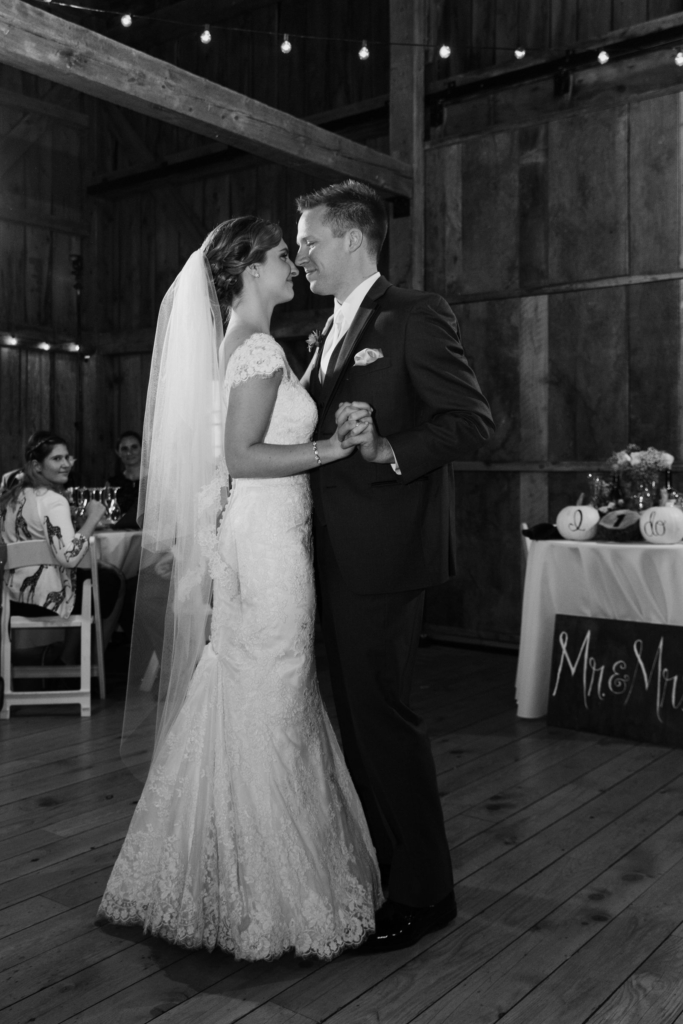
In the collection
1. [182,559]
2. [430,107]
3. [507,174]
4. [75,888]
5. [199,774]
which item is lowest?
[75,888]

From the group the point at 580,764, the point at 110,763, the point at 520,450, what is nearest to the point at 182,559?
the point at 110,763

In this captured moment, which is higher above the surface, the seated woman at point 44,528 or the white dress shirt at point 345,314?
the white dress shirt at point 345,314

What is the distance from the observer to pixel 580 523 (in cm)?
462

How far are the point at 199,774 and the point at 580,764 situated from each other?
202 centimetres

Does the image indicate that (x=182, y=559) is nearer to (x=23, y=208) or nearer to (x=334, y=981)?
(x=334, y=981)

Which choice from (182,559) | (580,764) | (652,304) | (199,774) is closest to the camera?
(199,774)

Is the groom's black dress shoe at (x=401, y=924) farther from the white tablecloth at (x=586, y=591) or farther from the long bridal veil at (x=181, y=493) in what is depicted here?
the white tablecloth at (x=586, y=591)

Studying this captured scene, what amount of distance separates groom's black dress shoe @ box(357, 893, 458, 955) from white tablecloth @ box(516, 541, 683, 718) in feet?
7.22

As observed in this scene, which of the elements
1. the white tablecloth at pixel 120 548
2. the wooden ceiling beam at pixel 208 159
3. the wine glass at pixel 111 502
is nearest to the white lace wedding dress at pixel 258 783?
the white tablecloth at pixel 120 548

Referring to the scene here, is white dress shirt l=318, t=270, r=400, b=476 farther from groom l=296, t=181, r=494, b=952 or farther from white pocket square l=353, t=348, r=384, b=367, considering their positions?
A: white pocket square l=353, t=348, r=384, b=367

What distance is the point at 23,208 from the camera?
860 cm

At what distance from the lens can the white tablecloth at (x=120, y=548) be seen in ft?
17.6

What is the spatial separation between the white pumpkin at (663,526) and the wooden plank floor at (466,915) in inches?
35.7

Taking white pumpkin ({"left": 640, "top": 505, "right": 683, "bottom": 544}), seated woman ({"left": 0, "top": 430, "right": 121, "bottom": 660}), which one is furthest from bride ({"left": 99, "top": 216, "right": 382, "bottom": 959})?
white pumpkin ({"left": 640, "top": 505, "right": 683, "bottom": 544})
